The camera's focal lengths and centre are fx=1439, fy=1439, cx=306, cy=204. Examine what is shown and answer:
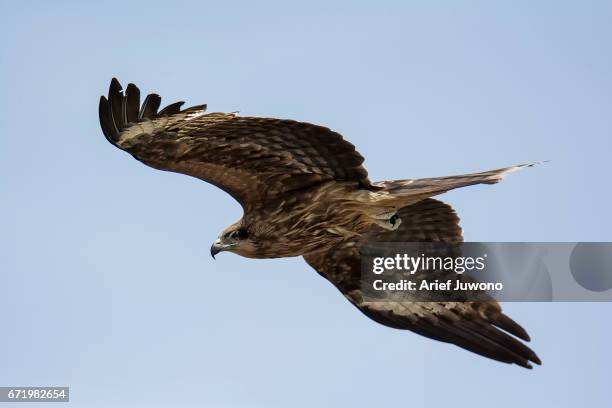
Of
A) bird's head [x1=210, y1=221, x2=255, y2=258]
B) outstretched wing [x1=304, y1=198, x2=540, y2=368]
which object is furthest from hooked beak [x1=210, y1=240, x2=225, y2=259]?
outstretched wing [x1=304, y1=198, x2=540, y2=368]

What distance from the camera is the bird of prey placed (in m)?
13.4

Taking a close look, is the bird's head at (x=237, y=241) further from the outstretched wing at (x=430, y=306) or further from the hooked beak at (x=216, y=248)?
the outstretched wing at (x=430, y=306)

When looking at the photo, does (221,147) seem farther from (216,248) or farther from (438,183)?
(438,183)

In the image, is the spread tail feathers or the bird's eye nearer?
the spread tail feathers

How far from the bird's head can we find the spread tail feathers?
140 cm

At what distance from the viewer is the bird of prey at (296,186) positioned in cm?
1338

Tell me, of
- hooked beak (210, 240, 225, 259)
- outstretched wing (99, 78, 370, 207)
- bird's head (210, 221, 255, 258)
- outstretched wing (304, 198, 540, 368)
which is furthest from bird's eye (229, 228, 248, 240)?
outstretched wing (304, 198, 540, 368)

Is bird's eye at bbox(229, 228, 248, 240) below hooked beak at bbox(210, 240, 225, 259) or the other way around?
the other way around

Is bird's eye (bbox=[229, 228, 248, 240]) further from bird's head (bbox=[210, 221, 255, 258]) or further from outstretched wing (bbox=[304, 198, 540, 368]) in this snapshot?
outstretched wing (bbox=[304, 198, 540, 368])

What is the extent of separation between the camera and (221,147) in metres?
13.6

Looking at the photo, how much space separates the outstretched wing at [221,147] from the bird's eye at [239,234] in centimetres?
44

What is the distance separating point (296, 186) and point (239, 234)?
0.76 m

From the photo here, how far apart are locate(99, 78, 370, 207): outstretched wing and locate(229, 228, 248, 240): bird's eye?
0.44m

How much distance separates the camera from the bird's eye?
46.5 ft
